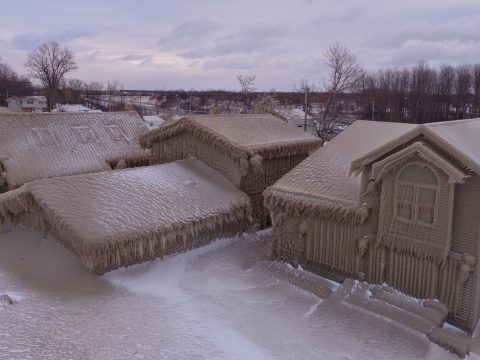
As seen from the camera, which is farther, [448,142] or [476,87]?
[476,87]

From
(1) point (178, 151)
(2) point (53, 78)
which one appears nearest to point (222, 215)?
(1) point (178, 151)

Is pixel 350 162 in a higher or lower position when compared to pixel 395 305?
higher

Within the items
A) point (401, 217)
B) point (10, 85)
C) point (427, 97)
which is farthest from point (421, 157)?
point (10, 85)

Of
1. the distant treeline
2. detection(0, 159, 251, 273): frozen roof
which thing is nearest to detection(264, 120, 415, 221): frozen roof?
detection(0, 159, 251, 273): frozen roof

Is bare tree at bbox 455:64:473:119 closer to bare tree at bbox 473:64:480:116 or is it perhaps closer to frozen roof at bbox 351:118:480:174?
bare tree at bbox 473:64:480:116

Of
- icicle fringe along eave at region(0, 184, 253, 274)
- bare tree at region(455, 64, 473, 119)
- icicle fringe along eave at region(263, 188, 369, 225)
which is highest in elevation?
bare tree at region(455, 64, 473, 119)

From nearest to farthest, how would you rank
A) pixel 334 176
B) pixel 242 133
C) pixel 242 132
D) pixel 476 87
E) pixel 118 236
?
1. pixel 118 236
2. pixel 334 176
3. pixel 242 133
4. pixel 242 132
5. pixel 476 87

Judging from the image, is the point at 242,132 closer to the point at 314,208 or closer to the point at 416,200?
the point at 314,208

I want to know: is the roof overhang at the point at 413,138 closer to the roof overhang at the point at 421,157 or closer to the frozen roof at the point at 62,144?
the roof overhang at the point at 421,157

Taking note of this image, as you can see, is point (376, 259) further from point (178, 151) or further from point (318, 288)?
point (178, 151)
